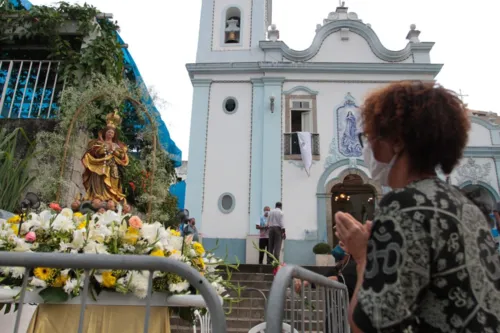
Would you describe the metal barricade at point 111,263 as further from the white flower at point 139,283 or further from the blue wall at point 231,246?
the blue wall at point 231,246

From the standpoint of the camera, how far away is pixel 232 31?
14.8 metres

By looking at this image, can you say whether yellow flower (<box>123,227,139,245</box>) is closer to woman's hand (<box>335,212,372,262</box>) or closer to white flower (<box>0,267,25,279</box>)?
white flower (<box>0,267,25,279</box>)

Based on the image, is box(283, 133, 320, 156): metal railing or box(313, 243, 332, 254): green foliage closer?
box(313, 243, 332, 254): green foliage

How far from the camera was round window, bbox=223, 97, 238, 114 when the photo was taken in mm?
13655

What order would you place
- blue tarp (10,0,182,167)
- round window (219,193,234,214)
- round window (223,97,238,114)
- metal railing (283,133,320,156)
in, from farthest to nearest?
round window (223,97,238,114) → metal railing (283,133,320,156) → round window (219,193,234,214) → blue tarp (10,0,182,167)

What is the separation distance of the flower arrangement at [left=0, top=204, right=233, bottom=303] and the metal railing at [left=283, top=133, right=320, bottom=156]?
10.8 metres

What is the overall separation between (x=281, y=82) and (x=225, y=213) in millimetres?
5072

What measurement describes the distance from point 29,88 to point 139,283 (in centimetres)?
626

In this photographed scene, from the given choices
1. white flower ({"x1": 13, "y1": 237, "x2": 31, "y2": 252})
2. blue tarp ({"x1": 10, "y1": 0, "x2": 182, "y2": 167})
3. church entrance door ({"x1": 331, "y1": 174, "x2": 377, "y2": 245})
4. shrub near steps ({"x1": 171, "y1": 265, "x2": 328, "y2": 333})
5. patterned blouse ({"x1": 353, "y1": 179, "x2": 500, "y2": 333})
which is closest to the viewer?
patterned blouse ({"x1": 353, "y1": 179, "x2": 500, "y2": 333})

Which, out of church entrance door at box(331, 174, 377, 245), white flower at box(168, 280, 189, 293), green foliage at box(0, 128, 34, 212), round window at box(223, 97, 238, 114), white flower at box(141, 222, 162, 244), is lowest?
white flower at box(168, 280, 189, 293)

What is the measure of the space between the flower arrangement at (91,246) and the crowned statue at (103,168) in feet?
10.9

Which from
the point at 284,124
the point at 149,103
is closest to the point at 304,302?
the point at 149,103

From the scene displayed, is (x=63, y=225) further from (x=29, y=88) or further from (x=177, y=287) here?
(x=29, y=88)

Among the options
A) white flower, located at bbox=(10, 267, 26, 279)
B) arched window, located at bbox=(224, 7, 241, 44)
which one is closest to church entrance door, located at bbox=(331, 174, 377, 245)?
arched window, located at bbox=(224, 7, 241, 44)
